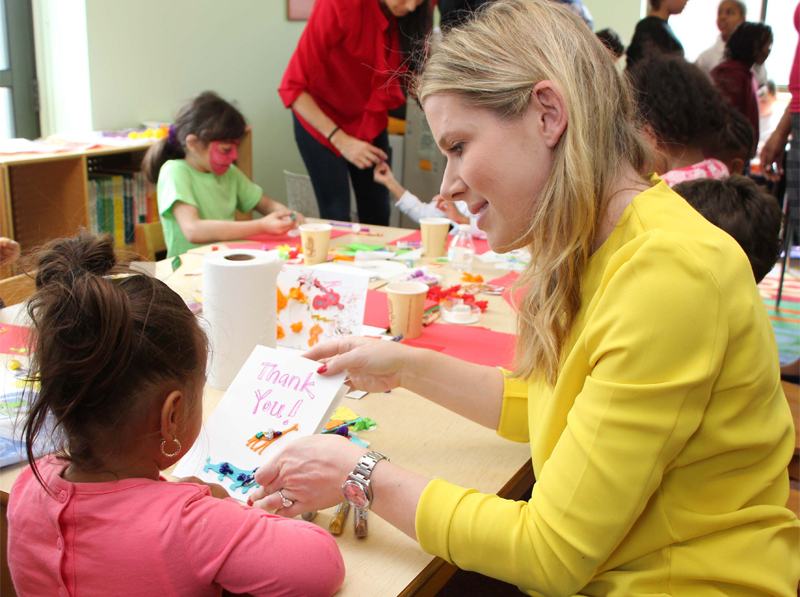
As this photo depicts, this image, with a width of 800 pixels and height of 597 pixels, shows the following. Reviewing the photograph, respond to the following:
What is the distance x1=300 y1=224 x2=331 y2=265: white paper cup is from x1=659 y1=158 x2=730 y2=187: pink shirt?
44.6 inches

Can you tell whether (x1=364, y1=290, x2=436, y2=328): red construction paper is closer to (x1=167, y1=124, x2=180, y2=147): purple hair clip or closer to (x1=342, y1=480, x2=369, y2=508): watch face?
(x1=342, y1=480, x2=369, y2=508): watch face

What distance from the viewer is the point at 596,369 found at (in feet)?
2.47

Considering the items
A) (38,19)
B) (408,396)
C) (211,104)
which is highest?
(38,19)

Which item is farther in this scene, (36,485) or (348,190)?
(348,190)

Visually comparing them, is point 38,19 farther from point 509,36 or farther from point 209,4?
point 509,36

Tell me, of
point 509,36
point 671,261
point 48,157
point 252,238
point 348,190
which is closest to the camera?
point 671,261

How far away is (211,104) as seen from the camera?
8.45ft

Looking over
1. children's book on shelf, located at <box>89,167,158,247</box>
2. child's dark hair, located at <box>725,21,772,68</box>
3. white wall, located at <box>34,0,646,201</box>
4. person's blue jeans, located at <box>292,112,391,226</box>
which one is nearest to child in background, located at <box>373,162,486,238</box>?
person's blue jeans, located at <box>292,112,391,226</box>

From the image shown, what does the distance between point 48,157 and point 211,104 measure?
712 mm

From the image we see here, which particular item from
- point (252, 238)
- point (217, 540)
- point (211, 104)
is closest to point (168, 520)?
point (217, 540)

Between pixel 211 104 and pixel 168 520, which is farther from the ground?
pixel 211 104

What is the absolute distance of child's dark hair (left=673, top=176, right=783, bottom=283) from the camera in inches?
63.9

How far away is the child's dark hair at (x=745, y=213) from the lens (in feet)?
5.32

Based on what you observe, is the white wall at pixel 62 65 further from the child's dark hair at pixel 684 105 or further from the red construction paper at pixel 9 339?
the child's dark hair at pixel 684 105
